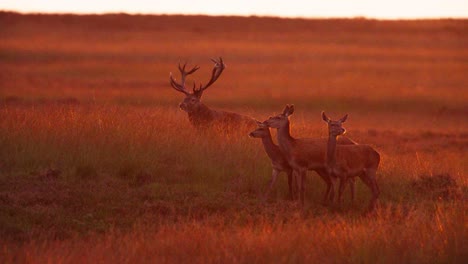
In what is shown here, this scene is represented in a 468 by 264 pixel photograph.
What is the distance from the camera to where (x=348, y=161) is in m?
12.2

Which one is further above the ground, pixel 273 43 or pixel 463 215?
pixel 273 43

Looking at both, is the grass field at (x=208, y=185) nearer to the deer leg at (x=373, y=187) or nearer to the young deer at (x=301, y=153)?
the deer leg at (x=373, y=187)

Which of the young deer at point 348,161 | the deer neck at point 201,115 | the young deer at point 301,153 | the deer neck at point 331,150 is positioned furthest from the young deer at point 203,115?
the deer neck at point 331,150

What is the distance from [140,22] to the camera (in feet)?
183

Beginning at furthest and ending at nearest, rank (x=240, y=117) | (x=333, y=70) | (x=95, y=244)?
1. (x=333, y=70)
2. (x=240, y=117)
3. (x=95, y=244)

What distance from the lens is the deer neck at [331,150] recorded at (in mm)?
12012

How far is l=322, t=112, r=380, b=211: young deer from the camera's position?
12.0m

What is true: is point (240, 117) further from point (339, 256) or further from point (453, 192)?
point (339, 256)

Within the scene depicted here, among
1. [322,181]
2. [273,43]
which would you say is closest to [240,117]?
[322,181]

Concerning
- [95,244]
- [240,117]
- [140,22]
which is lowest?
[95,244]

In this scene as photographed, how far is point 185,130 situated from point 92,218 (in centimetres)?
440

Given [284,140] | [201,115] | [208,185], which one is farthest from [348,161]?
[201,115]

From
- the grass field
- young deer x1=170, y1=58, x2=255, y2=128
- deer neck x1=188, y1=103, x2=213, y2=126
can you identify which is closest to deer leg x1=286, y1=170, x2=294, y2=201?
the grass field

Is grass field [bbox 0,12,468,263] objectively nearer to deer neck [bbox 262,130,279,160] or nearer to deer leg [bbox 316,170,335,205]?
deer leg [bbox 316,170,335,205]
